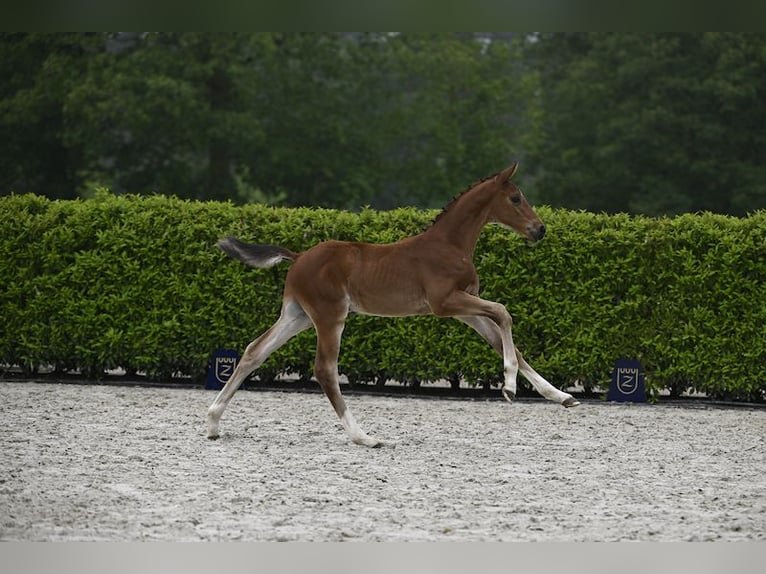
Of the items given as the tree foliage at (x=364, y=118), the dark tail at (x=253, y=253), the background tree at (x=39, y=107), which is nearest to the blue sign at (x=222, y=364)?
the dark tail at (x=253, y=253)

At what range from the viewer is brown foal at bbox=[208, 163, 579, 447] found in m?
6.90

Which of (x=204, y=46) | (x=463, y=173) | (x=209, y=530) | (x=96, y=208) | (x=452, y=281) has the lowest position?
(x=209, y=530)

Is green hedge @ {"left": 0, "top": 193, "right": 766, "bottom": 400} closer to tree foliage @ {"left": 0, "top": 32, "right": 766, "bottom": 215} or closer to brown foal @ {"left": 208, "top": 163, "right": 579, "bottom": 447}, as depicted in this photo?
brown foal @ {"left": 208, "top": 163, "right": 579, "bottom": 447}

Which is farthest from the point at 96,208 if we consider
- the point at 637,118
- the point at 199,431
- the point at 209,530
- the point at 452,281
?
the point at 637,118

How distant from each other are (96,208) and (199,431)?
12.9 ft

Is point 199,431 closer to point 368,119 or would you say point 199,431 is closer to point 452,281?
point 452,281

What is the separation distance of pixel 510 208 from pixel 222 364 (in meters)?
4.42

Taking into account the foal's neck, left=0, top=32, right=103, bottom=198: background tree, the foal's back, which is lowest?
the foal's back

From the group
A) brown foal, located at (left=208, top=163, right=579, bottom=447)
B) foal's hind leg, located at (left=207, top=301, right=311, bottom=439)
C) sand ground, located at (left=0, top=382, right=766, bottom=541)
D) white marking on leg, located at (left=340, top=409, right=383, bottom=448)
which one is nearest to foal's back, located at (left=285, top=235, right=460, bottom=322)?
brown foal, located at (left=208, top=163, right=579, bottom=447)

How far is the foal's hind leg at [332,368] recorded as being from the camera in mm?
6887

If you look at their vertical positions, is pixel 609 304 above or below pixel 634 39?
below

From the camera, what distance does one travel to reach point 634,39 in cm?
2478

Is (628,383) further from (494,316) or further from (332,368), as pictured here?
(332,368)

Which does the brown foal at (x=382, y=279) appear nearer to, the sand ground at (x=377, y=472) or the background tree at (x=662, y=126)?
the sand ground at (x=377, y=472)
